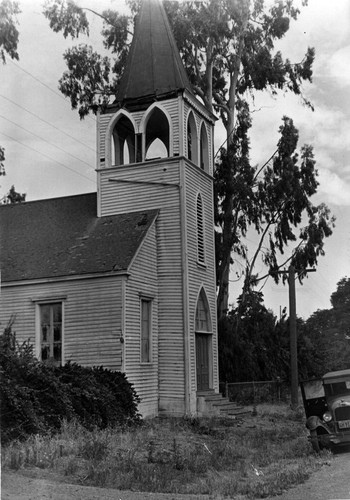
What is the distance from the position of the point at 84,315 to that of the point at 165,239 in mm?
4048

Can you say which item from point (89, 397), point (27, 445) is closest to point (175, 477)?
point (27, 445)

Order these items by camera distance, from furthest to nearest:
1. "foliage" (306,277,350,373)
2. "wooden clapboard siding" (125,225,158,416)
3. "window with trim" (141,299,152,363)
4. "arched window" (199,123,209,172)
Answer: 1. "foliage" (306,277,350,373)
2. "arched window" (199,123,209,172)
3. "window with trim" (141,299,152,363)
4. "wooden clapboard siding" (125,225,158,416)

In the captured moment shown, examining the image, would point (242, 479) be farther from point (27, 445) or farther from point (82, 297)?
point (82, 297)

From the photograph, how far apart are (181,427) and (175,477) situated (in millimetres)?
7440

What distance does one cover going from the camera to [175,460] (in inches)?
454

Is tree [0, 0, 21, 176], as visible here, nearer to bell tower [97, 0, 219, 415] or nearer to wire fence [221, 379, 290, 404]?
bell tower [97, 0, 219, 415]

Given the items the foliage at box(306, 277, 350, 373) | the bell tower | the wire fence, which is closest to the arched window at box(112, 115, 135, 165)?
the bell tower

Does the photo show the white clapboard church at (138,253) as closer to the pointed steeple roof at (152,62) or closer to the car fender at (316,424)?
the pointed steeple roof at (152,62)

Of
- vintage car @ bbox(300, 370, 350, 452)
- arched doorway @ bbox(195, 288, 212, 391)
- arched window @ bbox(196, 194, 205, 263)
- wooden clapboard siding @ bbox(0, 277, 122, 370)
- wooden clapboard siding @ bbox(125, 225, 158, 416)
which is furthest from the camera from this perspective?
arched window @ bbox(196, 194, 205, 263)

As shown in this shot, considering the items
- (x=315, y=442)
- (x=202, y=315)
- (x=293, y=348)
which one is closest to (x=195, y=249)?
(x=202, y=315)

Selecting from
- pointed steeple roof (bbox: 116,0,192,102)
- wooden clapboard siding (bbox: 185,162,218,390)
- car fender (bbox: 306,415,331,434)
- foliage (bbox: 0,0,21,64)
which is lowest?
car fender (bbox: 306,415,331,434)

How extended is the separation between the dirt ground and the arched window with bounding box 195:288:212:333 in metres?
13.2

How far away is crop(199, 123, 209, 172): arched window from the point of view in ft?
82.1

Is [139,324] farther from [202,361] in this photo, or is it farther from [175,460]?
[175,460]
